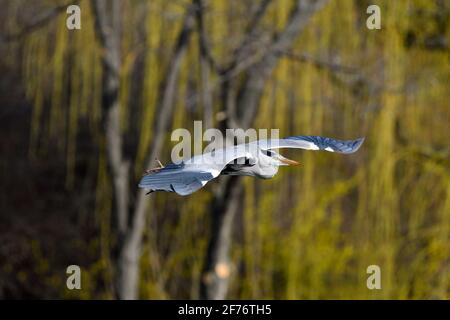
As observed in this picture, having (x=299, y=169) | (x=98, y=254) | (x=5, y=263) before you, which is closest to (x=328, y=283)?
(x=299, y=169)

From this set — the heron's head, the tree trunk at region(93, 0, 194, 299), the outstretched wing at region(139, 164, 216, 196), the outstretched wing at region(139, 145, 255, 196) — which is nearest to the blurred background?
the tree trunk at region(93, 0, 194, 299)

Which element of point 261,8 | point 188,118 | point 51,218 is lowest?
point 51,218

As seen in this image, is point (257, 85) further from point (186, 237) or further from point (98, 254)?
point (98, 254)

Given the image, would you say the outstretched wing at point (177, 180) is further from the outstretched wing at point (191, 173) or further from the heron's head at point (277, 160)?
the heron's head at point (277, 160)

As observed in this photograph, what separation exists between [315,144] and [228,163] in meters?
0.28

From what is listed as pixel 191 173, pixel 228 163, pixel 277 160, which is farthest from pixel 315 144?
pixel 191 173

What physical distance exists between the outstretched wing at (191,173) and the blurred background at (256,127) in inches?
54.3

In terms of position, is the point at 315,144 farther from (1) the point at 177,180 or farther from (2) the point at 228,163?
(1) the point at 177,180

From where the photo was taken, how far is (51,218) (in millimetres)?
6055

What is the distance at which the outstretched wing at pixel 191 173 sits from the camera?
1.99 meters

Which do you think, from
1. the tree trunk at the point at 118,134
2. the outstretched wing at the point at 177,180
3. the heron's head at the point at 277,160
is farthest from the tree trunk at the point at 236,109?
the outstretched wing at the point at 177,180

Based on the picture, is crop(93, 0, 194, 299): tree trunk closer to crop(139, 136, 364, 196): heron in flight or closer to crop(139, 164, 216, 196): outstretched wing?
crop(139, 136, 364, 196): heron in flight
